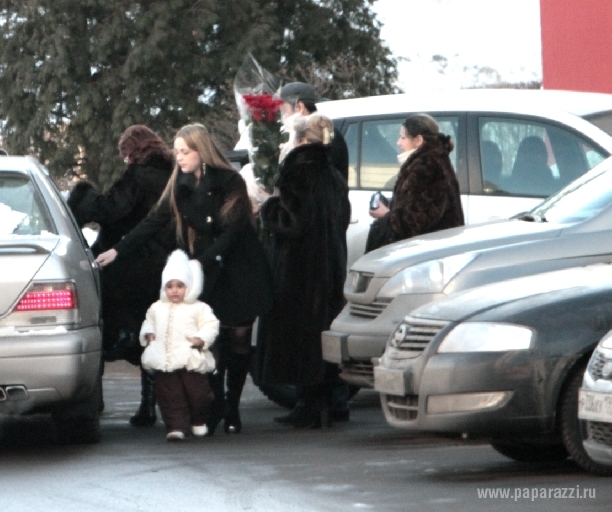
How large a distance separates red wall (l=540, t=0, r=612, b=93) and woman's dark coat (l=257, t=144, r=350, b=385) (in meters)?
12.5

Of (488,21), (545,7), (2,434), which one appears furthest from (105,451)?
(488,21)

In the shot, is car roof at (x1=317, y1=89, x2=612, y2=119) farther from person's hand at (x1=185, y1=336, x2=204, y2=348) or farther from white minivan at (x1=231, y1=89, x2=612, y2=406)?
person's hand at (x1=185, y1=336, x2=204, y2=348)

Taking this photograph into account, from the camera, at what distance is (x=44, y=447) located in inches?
339

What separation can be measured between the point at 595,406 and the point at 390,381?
1490 millimetres

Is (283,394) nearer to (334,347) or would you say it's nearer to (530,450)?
(334,347)

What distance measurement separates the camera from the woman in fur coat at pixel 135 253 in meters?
9.79

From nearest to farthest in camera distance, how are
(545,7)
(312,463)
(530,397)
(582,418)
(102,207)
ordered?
1. (582,418)
2. (530,397)
3. (312,463)
4. (102,207)
5. (545,7)

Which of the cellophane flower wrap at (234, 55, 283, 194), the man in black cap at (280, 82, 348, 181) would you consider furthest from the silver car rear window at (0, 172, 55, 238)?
the man in black cap at (280, 82, 348, 181)

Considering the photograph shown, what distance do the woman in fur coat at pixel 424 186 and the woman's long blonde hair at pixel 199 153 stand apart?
1191 millimetres

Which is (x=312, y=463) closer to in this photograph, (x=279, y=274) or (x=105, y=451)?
(x=105, y=451)

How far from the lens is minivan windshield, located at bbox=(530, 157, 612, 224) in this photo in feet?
28.7

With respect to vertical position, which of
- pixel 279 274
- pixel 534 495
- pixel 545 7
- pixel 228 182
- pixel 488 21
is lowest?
pixel 534 495

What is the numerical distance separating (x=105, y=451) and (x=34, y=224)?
1.29 metres

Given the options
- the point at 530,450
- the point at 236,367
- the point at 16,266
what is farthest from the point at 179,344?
the point at 530,450
